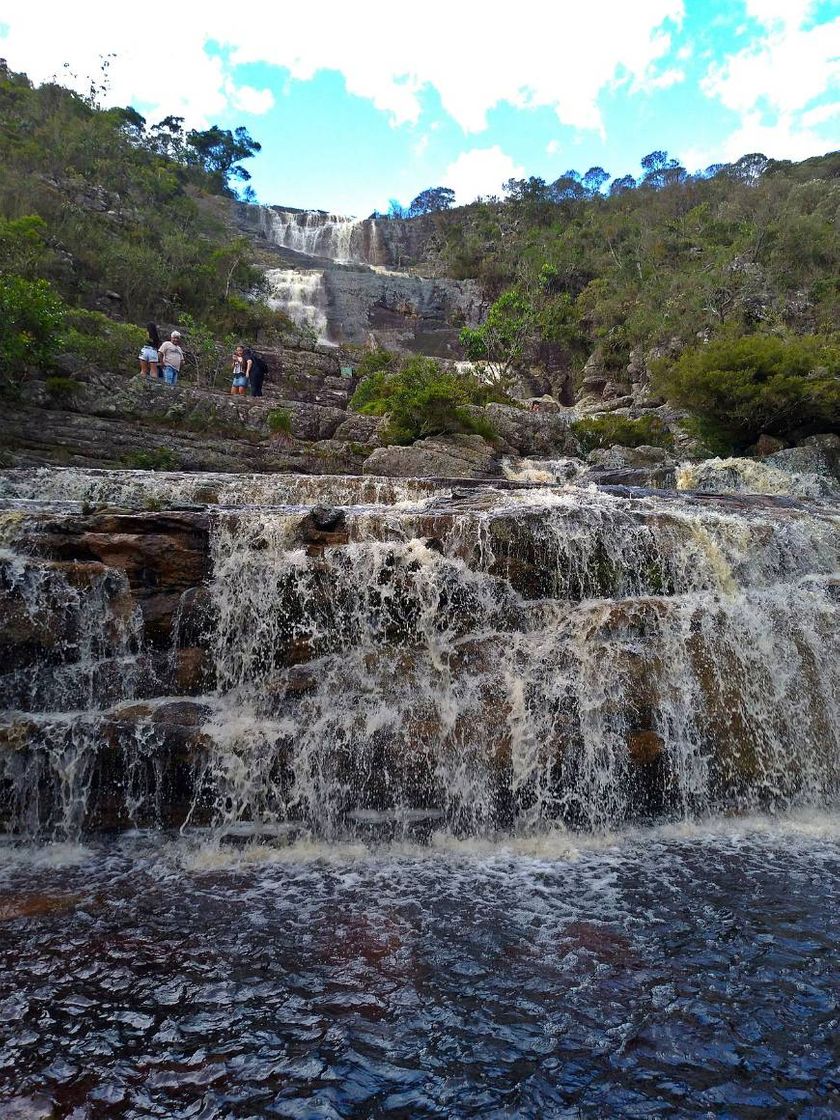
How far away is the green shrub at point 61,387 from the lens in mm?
13484

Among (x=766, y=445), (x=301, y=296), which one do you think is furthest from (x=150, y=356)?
(x=301, y=296)

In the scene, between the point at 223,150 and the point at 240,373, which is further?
the point at 223,150

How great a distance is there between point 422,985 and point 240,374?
16011 mm

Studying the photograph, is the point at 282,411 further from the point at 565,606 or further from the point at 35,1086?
the point at 35,1086

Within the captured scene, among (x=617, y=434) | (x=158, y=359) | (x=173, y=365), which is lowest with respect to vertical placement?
(x=617, y=434)

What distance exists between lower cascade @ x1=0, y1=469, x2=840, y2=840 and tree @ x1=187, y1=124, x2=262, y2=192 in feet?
183

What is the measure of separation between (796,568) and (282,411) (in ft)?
35.1

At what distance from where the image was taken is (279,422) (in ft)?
49.5

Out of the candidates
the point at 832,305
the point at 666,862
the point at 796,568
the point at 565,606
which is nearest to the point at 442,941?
the point at 666,862

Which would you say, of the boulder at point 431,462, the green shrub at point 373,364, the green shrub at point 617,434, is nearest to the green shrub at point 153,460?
the boulder at point 431,462

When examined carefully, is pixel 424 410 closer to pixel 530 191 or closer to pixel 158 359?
pixel 158 359

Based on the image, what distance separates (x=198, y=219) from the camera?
3312cm

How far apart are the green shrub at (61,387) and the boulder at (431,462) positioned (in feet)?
19.4

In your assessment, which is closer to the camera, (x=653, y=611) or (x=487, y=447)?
(x=653, y=611)
